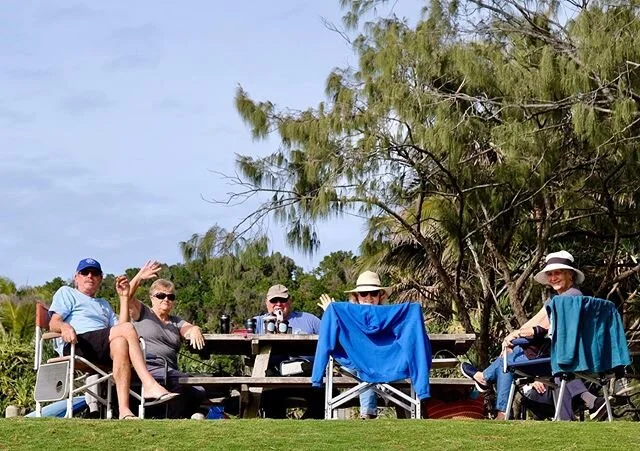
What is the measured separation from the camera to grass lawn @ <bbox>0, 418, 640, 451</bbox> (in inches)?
241

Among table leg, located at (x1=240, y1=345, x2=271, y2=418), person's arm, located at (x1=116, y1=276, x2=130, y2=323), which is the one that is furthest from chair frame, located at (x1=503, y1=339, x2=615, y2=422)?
person's arm, located at (x1=116, y1=276, x2=130, y2=323)

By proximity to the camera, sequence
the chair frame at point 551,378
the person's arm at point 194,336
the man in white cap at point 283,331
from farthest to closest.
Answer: the man in white cap at point 283,331 < the person's arm at point 194,336 < the chair frame at point 551,378

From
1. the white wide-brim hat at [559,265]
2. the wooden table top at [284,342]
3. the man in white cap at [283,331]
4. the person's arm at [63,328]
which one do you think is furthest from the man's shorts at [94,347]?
the white wide-brim hat at [559,265]

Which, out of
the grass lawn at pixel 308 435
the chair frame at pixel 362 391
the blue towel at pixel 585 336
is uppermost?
the blue towel at pixel 585 336

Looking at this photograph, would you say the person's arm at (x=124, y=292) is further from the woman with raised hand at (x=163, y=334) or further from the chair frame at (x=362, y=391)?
the chair frame at (x=362, y=391)

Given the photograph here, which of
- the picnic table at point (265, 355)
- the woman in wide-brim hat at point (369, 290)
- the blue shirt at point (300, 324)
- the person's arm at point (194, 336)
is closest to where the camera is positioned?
the picnic table at point (265, 355)

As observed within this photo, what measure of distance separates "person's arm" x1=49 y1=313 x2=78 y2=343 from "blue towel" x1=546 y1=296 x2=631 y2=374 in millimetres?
2807

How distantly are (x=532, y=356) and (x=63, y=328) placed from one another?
2.86 m

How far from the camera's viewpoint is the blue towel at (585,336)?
729cm

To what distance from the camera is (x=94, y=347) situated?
7.71 m

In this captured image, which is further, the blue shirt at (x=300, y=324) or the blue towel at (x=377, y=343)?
the blue shirt at (x=300, y=324)

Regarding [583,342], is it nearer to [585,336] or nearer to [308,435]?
[585,336]

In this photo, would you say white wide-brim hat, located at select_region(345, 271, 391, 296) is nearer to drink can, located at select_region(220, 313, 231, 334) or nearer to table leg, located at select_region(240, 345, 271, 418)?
table leg, located at select_region(240, 345, 271, 418)

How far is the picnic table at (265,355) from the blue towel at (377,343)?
0.31 metres
